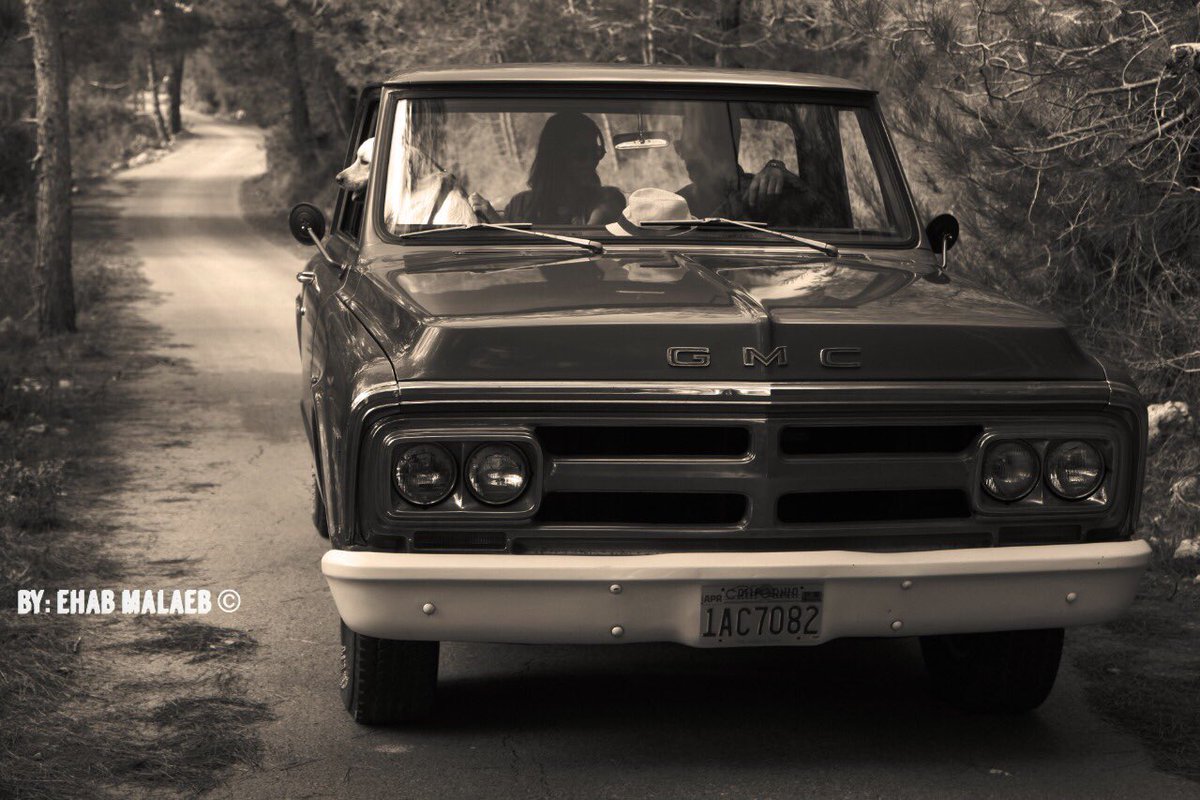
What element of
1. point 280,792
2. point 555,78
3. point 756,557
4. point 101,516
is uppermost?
point 555,78

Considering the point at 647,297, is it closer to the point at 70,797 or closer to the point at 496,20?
the point at 70,797

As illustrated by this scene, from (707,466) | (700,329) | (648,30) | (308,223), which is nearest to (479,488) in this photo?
(707,466)

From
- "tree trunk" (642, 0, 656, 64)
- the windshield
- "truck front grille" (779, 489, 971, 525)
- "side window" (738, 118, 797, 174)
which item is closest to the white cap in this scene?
the windshield

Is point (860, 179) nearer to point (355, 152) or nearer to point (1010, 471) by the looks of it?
point (1010, 471)

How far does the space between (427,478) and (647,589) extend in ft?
1.96

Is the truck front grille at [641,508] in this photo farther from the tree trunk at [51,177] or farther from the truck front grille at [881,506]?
the tree trunk at [51,177]

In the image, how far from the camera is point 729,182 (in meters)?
5.09

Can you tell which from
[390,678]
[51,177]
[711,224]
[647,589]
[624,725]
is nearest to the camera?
[647,589]

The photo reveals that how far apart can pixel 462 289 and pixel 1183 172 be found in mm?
4586

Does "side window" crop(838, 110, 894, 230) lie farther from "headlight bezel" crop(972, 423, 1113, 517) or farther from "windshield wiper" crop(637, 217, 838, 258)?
"headlight bezel" crop(972, 423, 1113, 517)

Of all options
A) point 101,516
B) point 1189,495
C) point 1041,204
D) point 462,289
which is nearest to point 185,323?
point 101,516

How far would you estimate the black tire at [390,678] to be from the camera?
14.0 ft

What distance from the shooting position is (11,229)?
68.9 ft

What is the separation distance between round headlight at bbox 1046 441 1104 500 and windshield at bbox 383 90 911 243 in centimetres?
133
